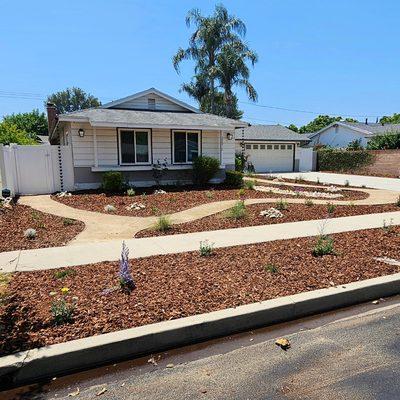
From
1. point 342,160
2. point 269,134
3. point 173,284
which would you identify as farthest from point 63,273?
point 342,160

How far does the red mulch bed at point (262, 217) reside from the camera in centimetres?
796

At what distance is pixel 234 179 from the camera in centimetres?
1639

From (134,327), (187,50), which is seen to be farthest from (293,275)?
(187,50)

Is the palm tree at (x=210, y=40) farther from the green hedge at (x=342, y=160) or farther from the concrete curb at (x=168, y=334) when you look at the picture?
the concrete curb at (x=168, y=334)

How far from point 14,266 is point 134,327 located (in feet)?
9.60

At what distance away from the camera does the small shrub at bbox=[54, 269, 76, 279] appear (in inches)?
192

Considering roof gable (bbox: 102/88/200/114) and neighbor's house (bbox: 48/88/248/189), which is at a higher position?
roof gable (bbox: 102/88/200/114)

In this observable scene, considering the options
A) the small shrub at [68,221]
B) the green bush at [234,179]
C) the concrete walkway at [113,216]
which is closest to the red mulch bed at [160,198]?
the concrete walkway at [113,216]

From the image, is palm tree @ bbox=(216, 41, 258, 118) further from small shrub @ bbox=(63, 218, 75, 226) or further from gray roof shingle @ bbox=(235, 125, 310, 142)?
small shrub @ bbox=(63, 218, 75, 226)

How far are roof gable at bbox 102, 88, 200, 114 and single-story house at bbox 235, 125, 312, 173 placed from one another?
1088 cm

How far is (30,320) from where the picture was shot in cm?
362

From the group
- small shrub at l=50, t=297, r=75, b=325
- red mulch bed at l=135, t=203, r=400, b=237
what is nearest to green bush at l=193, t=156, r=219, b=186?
red mulch bed at l=135, t=203, r=400, b=237

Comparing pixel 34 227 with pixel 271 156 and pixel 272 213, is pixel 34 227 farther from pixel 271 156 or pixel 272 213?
pixel 271 156

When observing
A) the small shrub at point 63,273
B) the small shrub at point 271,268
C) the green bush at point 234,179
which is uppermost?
the green bush at point 234,179
